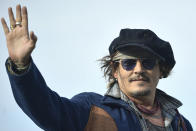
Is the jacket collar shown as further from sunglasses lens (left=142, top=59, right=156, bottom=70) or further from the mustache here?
sunglasses lens (left=142, top=59, right=156, bottom=70)

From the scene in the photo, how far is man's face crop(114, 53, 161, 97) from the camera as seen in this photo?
7.10m

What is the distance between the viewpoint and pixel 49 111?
576 cm

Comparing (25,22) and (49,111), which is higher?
(25,22)

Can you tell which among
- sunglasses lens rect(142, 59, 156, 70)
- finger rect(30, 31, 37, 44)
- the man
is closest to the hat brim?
the man

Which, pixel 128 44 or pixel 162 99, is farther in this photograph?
pixel 162 99

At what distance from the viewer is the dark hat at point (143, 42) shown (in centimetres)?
713

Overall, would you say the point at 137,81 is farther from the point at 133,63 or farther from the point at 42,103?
the point at 42,103

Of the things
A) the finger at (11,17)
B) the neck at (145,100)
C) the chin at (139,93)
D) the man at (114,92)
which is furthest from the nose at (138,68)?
the finger at (11,17)

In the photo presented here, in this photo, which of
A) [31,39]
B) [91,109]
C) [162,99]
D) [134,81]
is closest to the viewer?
[31,39]

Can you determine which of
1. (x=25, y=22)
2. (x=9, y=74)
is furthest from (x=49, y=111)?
(x=25, y=22)

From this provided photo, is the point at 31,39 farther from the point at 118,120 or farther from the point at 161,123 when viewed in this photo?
the point at 161,123

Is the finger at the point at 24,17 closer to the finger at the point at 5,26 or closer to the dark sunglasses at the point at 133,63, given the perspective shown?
the finger at the point at 5,26

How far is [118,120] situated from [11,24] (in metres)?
1.93

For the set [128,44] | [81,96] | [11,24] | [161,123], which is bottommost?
[161,123]
